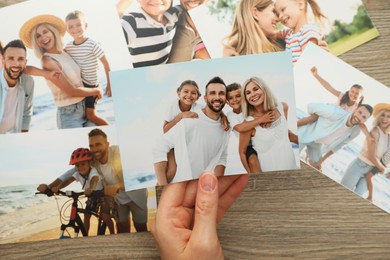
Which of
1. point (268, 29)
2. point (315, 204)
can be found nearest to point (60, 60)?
point (268, 29)

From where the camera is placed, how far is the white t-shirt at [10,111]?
1.92 feet

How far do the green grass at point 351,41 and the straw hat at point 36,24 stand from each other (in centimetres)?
42

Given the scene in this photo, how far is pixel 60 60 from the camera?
60 centimetres

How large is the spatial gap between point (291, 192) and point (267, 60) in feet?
0.65

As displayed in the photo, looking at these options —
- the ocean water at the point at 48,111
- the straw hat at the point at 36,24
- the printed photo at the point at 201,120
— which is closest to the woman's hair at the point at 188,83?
the printed photo at the point at 201,120

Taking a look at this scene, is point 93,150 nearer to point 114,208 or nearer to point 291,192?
point 114,208

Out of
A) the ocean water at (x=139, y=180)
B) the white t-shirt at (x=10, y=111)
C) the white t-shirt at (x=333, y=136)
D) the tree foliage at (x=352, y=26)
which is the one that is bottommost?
the ocean water at (x=139, y=180)

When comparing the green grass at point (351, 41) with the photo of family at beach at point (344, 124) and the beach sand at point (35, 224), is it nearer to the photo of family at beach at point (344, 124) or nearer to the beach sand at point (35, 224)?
the photo of family at beach at point (344, 124)

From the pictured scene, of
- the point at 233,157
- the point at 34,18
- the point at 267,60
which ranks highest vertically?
the point at 34,18

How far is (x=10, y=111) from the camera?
59 cm

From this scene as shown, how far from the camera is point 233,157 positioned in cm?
56

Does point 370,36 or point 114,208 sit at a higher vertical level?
point 370,36

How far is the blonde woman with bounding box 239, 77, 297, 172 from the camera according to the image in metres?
0.56

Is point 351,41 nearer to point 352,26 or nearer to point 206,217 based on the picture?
point 352,26
